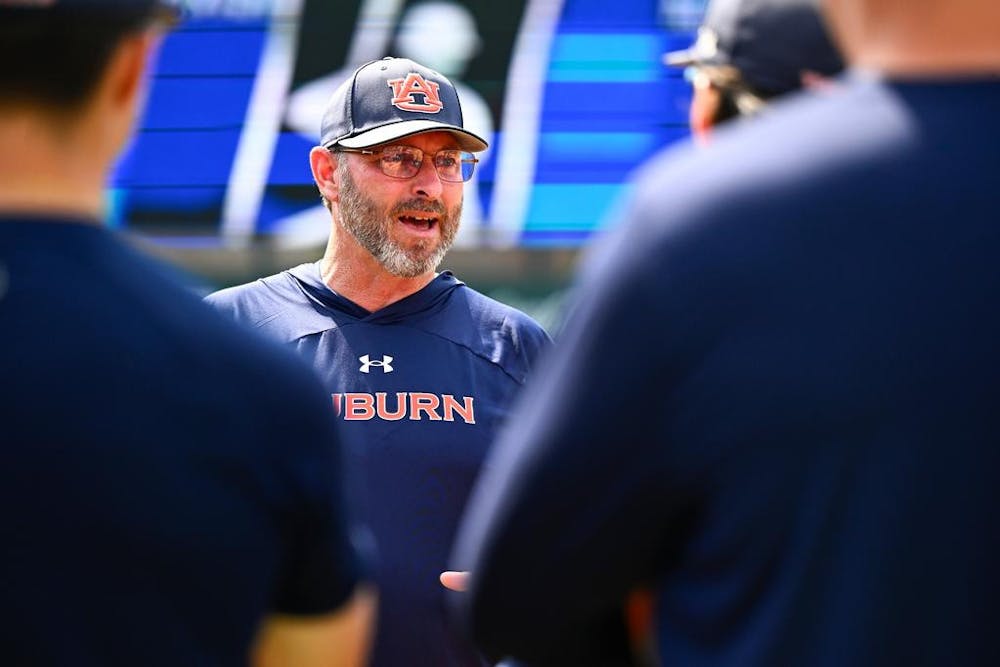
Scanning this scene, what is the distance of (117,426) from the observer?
1.46 metres

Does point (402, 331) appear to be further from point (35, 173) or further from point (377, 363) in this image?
point (35, 173)

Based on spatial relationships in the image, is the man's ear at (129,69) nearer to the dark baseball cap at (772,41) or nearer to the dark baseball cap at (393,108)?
the dark baseball cap at (772,41)

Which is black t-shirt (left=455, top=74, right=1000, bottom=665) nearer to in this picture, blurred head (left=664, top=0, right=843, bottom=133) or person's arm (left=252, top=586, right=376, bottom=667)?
person's arm (left=252, top=586, right=376, bottom=667)

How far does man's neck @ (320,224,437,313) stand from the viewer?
378 centimetres

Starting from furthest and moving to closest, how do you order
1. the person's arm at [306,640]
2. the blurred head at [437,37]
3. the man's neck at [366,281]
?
1. the blurred head at [437,37]
2. the man's neck at [366,281]
3. the person's arm at [306,640]

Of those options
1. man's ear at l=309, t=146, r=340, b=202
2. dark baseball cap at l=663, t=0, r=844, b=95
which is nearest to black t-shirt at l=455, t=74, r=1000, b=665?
dark baseball cap at l=663, t=0, r=844, b=95

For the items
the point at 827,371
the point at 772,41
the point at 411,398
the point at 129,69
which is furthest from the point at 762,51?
the point at 411,398

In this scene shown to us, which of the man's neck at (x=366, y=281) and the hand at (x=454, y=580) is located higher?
the man's neck at (x=366, y=281)

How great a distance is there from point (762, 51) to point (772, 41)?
0.02 meters

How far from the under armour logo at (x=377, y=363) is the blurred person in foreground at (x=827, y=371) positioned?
2153 mm

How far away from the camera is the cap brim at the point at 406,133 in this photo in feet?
12.8

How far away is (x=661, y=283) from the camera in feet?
4.52

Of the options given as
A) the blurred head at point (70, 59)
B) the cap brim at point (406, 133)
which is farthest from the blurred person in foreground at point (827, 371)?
the cap brim at point (406, 133)

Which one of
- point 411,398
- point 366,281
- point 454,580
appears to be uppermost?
point 366,281
